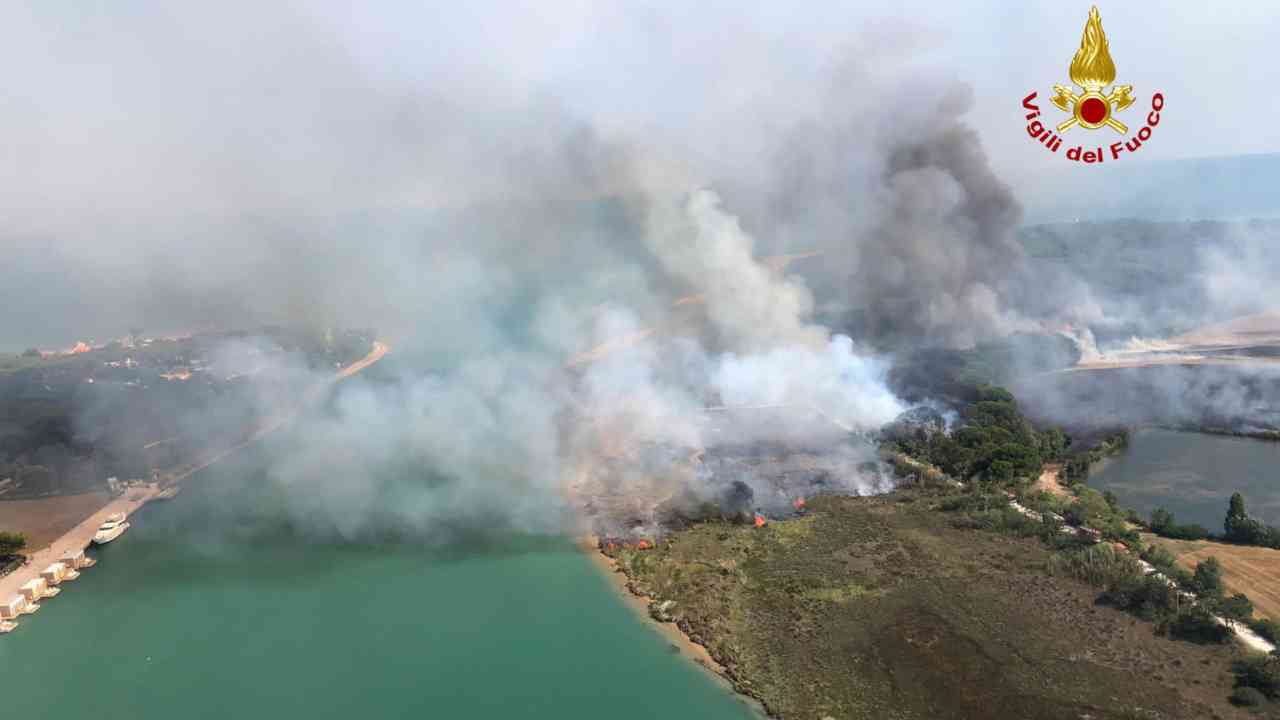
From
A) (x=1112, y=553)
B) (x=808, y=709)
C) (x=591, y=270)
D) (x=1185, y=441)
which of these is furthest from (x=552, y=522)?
(x=591, y=270)

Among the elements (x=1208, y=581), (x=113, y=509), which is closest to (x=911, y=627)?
(x=1208, y=581)

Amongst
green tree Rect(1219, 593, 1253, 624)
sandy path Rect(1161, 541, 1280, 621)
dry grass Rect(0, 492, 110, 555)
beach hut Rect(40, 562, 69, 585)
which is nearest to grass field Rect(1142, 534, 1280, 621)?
sandy path Rect(1161, 541, 1280, 621)

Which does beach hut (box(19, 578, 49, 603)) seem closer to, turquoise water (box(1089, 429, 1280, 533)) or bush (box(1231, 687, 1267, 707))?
bush (box(1231, 687, 1267, 707))

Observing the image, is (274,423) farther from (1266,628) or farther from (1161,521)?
(1266,628)

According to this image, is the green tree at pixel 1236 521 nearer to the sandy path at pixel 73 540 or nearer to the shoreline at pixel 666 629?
the shoreline at pixel 666 629

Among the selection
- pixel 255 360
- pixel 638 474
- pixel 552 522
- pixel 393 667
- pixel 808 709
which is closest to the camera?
pixel 808 709

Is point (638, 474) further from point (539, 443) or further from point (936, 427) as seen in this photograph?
point (936, 427)
